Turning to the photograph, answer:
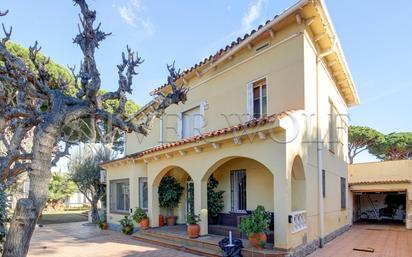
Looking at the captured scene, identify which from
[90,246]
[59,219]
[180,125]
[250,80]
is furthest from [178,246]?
[59,219]

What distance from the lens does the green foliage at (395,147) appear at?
32.9 meters

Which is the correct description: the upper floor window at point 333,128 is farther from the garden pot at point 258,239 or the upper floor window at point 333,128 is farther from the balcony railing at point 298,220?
the garden pot at point 258,239

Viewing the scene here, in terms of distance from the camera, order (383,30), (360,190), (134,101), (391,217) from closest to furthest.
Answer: (383,30) < (360,190) < (391,217) < (134,101)

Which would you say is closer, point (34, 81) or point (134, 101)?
point (34, 81)

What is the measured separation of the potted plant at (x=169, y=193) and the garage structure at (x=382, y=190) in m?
14.5

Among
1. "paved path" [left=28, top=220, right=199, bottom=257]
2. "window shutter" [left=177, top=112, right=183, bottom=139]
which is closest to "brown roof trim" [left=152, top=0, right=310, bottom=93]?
"window shutter" [left=177, top=112, right=183, bottom=139]

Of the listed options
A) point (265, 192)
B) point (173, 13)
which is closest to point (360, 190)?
point (265, 192)

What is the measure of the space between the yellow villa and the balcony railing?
0.06 metres

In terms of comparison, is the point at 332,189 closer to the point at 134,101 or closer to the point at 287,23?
the point at 287,23

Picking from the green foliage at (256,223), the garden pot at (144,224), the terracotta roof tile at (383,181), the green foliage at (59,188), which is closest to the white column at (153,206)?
the garden pot at (144,224)

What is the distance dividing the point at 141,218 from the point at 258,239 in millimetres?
8108

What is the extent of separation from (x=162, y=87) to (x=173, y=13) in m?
5.06

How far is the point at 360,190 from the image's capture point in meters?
24.6

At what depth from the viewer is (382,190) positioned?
23531 mm
